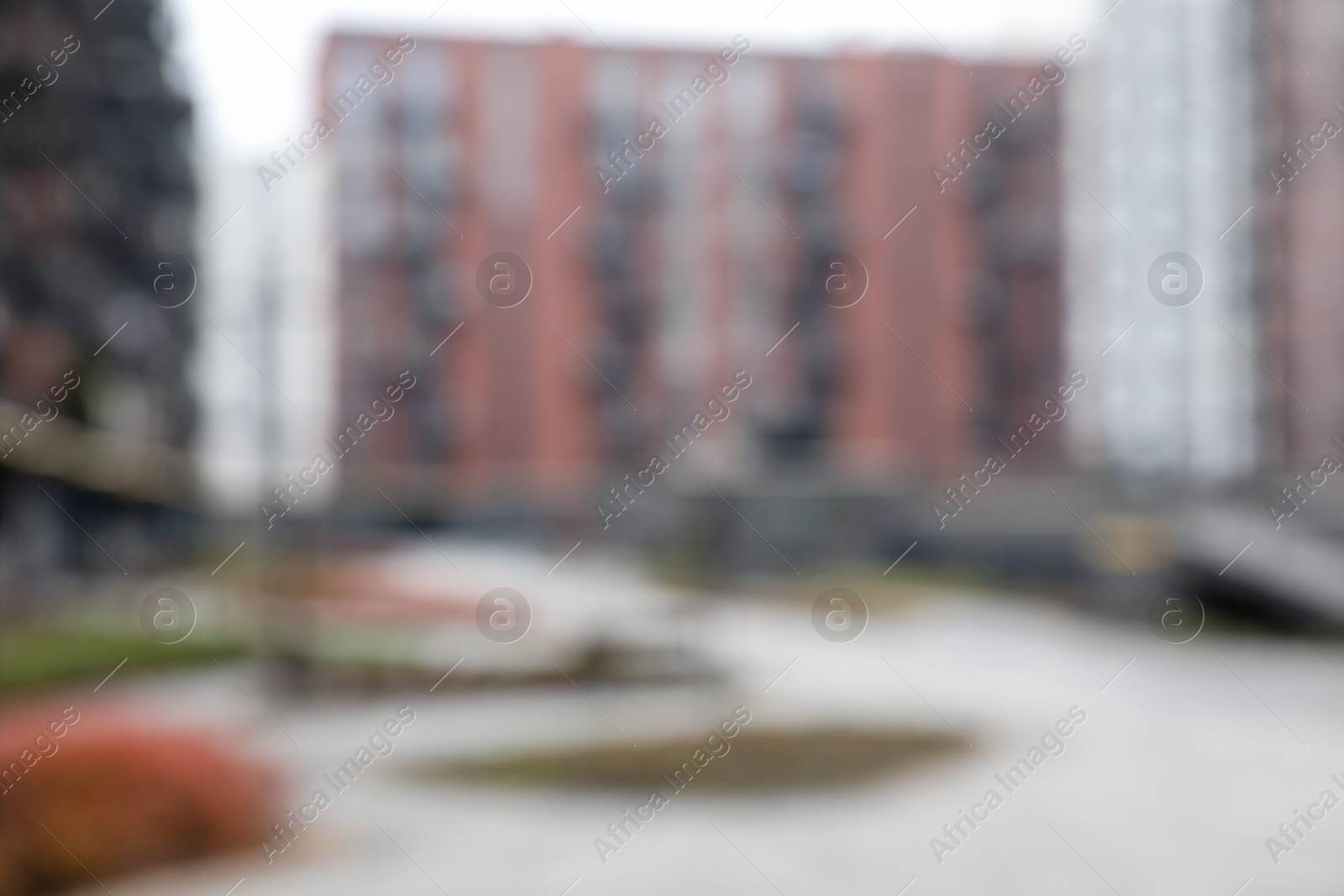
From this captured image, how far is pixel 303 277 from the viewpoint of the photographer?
1519 inches

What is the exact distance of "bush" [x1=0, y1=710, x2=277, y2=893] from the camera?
6.01m

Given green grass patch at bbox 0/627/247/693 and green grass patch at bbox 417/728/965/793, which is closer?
green grass patch at bbox 417/728/965/793

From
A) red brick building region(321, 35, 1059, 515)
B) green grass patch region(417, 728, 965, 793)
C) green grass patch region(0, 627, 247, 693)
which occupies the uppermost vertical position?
red brick building region(321, 35, 1059, 515)

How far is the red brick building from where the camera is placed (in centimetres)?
3603

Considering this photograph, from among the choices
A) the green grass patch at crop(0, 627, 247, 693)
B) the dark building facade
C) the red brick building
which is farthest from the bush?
the red brick building

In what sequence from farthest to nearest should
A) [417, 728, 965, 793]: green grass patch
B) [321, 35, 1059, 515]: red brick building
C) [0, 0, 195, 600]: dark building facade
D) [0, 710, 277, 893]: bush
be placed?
[321, 35, 1059, 515]: red brick building < [0, 0, 195, 600]: dark building facade < [417, 728, 965, 793]: green grass patch < [0, 710, 277, 893]: bush

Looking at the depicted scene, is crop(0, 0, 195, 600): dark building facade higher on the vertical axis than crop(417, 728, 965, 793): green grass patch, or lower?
higher

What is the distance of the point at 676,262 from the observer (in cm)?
3738

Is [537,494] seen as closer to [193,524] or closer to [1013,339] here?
[193,524]

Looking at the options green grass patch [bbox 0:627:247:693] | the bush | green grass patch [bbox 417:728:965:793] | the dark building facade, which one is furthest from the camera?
the dark building facade

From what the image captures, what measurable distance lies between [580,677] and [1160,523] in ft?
32.3

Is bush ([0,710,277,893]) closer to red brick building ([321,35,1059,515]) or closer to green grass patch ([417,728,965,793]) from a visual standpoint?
green grass patch ([417,728,965,793])

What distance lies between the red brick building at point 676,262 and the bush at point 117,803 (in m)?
28.3

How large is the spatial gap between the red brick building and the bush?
28.3 m
